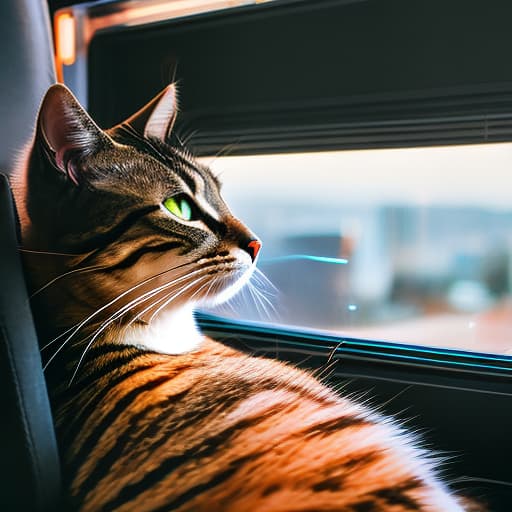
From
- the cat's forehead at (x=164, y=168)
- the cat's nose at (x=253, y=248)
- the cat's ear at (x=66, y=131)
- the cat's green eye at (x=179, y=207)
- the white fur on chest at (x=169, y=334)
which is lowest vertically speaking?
the white fur on chest at (x=169, y=334)

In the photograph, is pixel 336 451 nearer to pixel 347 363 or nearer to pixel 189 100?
pixel 347 363

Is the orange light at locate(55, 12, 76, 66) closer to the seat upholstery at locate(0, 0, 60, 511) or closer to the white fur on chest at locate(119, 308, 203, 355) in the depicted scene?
the seat upholstery at locate(0, 0, 60, 511)

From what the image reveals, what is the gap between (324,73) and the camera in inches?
47.8

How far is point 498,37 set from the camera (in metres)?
1.07

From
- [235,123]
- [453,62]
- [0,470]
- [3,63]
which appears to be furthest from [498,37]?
[0,470]

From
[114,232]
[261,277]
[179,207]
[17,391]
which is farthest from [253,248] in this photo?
[17,391]

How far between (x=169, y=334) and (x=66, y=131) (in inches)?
19.8

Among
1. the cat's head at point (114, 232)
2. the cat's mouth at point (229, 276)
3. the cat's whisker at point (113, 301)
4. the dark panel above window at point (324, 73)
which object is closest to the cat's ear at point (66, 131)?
the cat's head at point (114, 232)

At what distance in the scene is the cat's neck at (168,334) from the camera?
1.28m

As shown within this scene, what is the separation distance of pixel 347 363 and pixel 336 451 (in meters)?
0.20

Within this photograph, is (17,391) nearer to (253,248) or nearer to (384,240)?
(253,248)

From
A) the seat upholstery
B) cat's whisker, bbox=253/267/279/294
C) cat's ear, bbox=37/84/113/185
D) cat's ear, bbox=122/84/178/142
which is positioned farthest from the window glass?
the seat upholstery

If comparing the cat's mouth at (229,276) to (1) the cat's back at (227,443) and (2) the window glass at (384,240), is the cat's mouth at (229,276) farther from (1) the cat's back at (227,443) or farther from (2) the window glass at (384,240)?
(1) the cat's back at (227,443)

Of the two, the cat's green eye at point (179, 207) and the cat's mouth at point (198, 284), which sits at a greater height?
the cat's green eye at point (179, 207)
